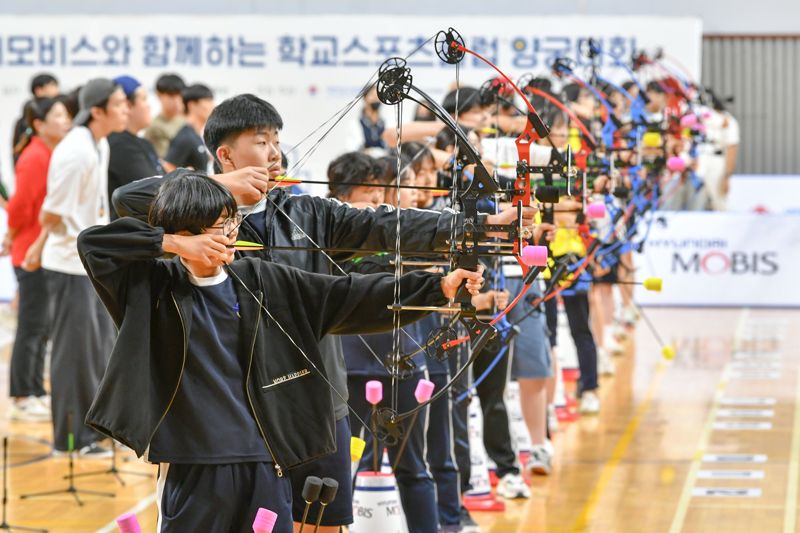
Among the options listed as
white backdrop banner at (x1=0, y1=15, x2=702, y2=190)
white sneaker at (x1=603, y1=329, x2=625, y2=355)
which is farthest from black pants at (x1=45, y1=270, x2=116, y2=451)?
white backdrop banner at (x1=0, y1=15, x2=702, y2=190)

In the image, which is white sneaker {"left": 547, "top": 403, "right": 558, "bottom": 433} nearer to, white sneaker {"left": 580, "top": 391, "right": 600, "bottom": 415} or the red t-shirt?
white sneaker {"left": 580, "top": 391, "right": 600, "bottom": 415}

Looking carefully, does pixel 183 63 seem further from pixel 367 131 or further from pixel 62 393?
pixel 62 393

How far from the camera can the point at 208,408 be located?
288 centimetres

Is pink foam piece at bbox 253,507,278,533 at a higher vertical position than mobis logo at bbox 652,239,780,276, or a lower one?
lower

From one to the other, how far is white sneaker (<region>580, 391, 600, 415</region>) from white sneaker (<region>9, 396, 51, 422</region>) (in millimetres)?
2951

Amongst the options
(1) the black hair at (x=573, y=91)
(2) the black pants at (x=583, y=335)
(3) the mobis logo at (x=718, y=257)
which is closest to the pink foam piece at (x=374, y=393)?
(2) the black pants at (x=583, y=335)

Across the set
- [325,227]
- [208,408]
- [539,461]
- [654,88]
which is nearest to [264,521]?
[208,408]

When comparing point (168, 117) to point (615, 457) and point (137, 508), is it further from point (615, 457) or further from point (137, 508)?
point (615, 457)

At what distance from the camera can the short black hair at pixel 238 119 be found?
10.9 ft

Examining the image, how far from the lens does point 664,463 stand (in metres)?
6.31

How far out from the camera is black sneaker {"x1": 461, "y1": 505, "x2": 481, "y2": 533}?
4953mm

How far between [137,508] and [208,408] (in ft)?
8.97

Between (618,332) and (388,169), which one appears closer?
(388,169)

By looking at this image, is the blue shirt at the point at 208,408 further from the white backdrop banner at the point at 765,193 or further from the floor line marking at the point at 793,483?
the white backdrop banner at the point at 765,193
